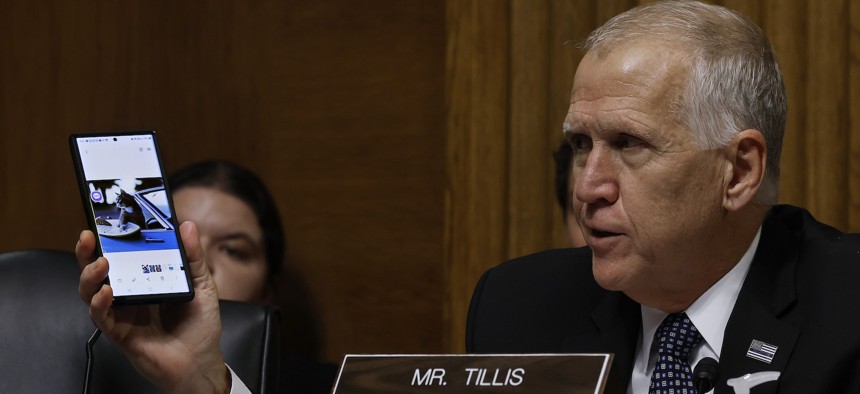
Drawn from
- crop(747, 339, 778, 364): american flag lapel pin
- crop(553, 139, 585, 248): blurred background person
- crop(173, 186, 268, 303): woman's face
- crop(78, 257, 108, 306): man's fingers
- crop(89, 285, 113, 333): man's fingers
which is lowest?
crop(173, 186, 268, 303): woman's face

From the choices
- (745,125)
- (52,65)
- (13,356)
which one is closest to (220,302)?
(13,356)

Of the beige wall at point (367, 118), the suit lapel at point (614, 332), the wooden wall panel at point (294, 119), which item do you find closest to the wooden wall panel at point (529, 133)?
the beige wall at point (367, 118)

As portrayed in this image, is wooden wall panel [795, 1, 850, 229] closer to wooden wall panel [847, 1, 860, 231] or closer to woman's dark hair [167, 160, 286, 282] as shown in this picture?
wooden wall panel [847, 1, 860, 231]

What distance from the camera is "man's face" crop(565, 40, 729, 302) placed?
1.49 m

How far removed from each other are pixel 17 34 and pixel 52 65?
0.13m

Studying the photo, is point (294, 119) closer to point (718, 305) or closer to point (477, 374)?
point (718, 305)

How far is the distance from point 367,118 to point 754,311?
1454 millimetres

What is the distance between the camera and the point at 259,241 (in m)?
2.68

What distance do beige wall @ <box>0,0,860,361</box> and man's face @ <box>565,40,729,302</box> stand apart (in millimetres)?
798

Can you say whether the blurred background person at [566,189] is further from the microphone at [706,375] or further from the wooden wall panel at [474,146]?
the microphone at [706,375]

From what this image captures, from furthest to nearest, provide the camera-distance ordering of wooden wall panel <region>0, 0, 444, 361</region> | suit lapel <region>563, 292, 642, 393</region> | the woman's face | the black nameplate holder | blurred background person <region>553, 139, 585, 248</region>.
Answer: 1. wooden wall panel <region>0, 0, 444, 361</region>
2. the woman's face
3. blurred background person <region>553, 139, 585, 248</region>
4. suit lapel <region>563, 292, 642, 393</region>
5. the black nameplate holder

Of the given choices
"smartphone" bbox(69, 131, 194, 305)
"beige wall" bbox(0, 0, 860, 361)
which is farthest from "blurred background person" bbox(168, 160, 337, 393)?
"smartphone" bbox(69, 131, 194, 305)

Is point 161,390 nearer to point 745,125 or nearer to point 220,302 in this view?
point 220,302

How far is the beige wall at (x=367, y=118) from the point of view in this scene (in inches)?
87.9
